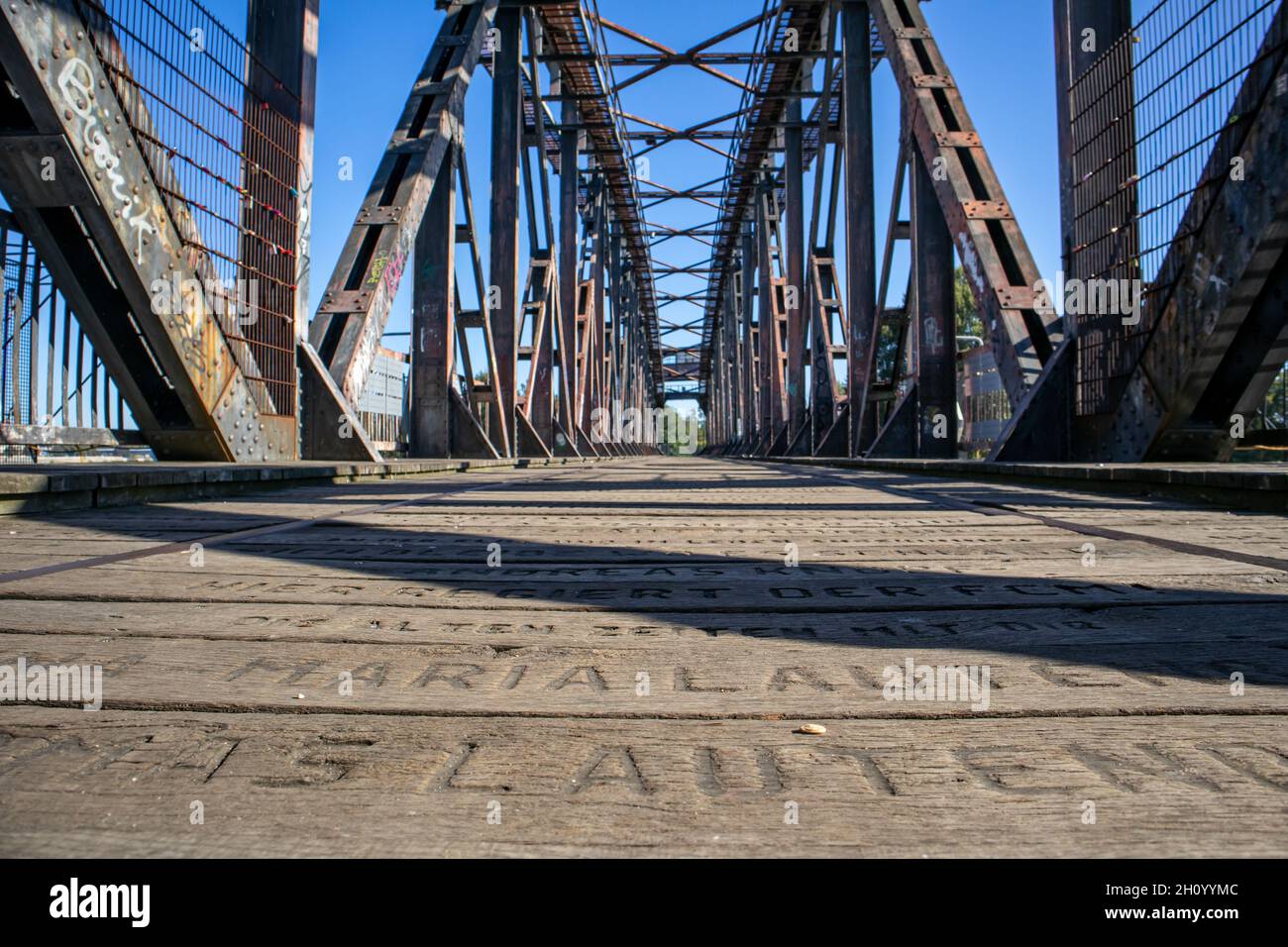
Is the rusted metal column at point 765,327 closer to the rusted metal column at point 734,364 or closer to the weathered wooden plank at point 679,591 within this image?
the rusted metal column at point 734,364

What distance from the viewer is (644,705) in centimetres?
120

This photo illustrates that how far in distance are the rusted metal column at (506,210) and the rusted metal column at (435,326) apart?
A: 115 inches

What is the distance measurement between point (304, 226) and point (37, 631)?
284 inches

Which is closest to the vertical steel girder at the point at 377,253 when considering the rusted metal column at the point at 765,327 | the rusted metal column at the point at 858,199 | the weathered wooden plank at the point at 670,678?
the weathered wooden plank at the point at 670,678

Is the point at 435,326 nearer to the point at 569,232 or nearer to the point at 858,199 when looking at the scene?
the point at 858,199

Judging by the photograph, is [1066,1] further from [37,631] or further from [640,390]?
[640,390]

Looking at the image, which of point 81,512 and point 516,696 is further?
point 81,512

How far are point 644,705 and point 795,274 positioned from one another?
21.5 meters

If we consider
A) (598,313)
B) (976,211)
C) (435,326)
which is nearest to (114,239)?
(435,326)

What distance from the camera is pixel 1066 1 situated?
7.80 m

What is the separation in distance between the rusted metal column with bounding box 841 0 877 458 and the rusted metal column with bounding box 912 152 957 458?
10.5ft

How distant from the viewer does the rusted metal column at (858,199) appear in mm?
14438

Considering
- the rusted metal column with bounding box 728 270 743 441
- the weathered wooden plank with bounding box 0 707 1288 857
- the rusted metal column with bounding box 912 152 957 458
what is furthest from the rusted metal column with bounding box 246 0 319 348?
the rusted metal column with bounding box 728 270 743 441
